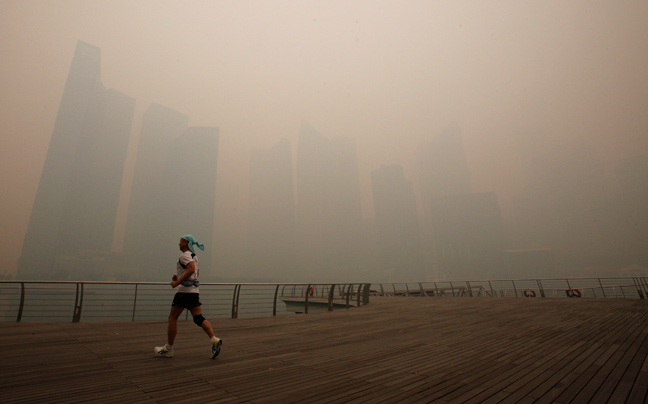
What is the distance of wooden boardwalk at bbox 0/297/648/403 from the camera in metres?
2.52

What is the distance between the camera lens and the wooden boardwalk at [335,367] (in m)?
2.52

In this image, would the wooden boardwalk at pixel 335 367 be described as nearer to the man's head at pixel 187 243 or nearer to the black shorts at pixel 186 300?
the black shorts at pixel 186 300

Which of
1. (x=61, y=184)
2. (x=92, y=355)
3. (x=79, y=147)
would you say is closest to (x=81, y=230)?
(x=61, y=184)

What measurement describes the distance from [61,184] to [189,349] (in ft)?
557

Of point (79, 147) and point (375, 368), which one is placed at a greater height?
point (79, 147)

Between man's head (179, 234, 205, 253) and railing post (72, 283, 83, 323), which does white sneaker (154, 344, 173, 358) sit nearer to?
man's head (179, 234, 205, 253)

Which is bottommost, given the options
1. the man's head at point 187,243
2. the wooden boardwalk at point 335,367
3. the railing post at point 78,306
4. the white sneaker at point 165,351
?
the wooden boardwalk at point 335,367

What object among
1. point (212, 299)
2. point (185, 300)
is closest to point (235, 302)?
point (185, 300)

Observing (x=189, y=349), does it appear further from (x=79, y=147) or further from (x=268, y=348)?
(x=79, y=147)

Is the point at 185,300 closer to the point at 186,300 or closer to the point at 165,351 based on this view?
the point at 186,300

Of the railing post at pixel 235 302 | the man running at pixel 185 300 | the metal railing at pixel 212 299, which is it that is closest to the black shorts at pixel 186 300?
the man running at pixel 185 300

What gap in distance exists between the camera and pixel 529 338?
5051 mm

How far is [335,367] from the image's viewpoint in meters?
3.45

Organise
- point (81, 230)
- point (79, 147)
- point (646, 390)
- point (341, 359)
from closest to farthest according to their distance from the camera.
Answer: point (646, 390) → point (341, 359) → point (79, 147) → point (81, 230)
